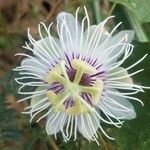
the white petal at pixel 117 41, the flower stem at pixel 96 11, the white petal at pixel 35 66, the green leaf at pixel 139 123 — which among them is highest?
the flower stem at pixel 96 11

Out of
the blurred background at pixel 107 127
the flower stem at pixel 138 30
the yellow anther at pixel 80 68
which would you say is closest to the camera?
the yellow anther at pixel 80 68

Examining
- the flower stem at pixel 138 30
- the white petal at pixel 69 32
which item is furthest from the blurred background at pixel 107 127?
the white petal at pixel 69 32

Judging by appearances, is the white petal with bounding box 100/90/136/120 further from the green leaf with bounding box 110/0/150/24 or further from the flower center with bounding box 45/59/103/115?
the green leaf with bounding box 110/0/150/24

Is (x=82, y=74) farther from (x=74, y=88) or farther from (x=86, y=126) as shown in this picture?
(x=86, y=126)

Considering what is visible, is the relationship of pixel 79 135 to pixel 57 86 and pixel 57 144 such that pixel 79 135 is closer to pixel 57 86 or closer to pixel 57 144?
pixel 57 86

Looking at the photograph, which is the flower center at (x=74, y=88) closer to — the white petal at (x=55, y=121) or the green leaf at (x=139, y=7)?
the white petal at (x=55, y=121)

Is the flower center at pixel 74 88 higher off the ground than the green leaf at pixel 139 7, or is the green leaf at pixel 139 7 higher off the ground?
the green leaf at pixel 139 7

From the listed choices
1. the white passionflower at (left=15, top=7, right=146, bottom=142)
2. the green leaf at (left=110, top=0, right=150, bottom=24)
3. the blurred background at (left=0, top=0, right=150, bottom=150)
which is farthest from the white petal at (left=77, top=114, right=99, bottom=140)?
the green leaf at (left=110, top=0, right=150, bottom=24)
